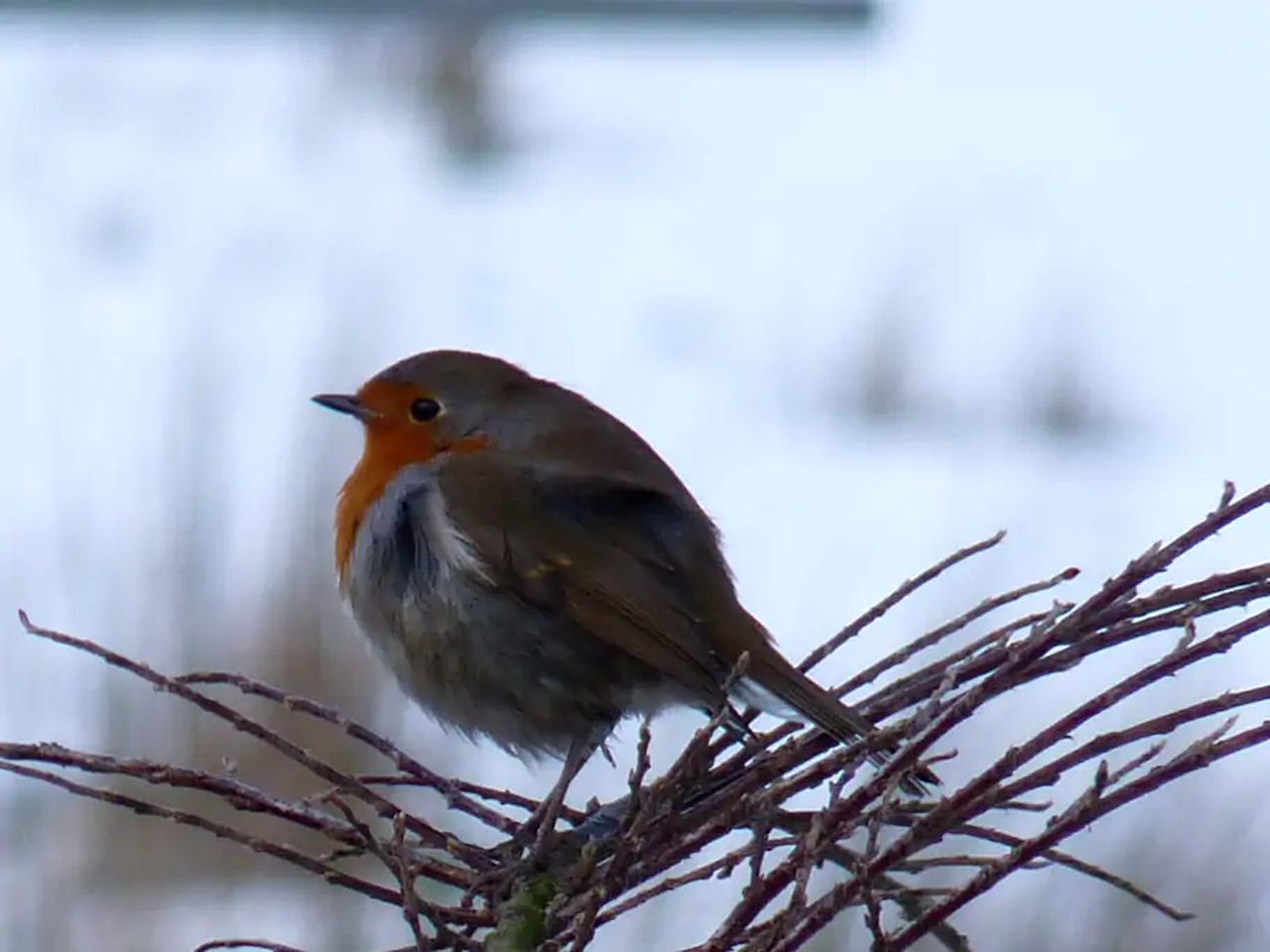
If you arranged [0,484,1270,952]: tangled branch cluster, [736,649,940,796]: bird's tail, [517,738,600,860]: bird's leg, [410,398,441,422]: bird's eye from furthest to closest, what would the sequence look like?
[410,398,441,422]: bird's eye < [736,649,940,796]: bird's tail < [517,738,600,860]: bird's leg < [0,484,1270,952]: tangled branch cluster

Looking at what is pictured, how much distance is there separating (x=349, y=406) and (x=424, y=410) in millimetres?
114

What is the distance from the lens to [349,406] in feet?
9.88

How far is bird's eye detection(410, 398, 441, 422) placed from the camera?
2967 mm

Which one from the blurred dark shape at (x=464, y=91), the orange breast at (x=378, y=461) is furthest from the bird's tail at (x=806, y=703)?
the blurred dark shape at (x=464, y=91)

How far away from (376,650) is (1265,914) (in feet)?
9.09

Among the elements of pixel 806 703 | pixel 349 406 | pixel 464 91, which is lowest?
pixel 806 703

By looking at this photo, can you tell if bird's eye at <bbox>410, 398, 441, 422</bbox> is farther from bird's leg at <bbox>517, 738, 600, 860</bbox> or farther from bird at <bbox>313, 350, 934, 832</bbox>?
bird's leg at <bbox>517, 738, 600, 860</bbox>

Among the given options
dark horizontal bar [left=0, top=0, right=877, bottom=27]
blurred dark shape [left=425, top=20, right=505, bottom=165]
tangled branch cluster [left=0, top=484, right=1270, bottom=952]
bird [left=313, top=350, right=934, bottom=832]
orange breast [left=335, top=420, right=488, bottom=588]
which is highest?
blurred dark shape [left=425, top=20, right=505, bottom=165]

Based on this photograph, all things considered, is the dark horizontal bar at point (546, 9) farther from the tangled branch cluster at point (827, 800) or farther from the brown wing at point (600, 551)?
the tangled branch cluster at point (827, 800)

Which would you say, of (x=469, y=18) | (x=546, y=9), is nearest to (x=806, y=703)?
(x=546, y=9)

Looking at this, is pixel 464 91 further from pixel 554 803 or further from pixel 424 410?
pixel 554 803

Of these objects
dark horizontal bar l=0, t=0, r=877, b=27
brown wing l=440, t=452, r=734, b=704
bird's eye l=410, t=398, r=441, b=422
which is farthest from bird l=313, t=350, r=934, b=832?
dark horizontal bar l=0, t=0, r=877, b=27

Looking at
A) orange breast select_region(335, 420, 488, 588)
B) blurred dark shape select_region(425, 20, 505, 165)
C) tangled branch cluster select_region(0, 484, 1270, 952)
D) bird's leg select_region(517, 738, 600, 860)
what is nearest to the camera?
tangled branch cluster select_region(0, 484, 1270, 952)

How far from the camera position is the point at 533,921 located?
1621 millimetres
